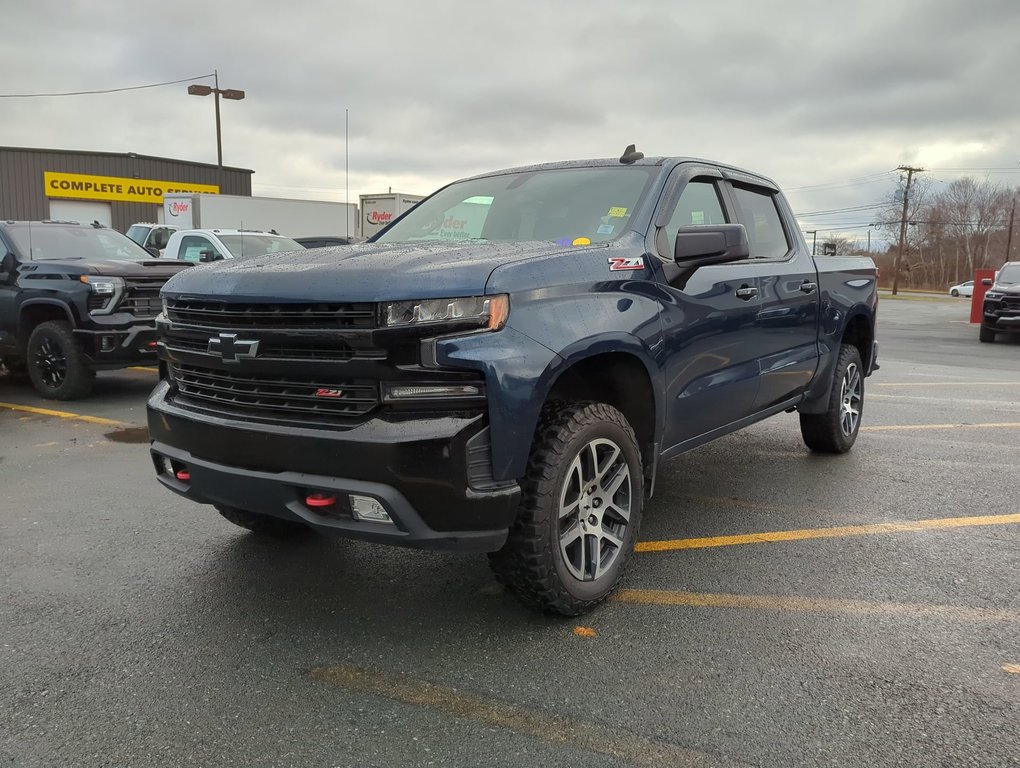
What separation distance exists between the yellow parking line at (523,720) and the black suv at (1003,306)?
58.8 feet

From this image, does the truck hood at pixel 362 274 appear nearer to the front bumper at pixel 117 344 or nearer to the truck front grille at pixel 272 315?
the truck front grille at pixel 272 315

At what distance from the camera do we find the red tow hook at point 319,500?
280 centimetres

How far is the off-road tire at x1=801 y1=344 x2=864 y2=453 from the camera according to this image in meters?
5.71

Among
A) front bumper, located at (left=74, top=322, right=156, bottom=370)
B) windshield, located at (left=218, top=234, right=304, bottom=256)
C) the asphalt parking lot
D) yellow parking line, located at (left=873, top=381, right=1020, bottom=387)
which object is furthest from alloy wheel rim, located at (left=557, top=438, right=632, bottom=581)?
windshield, located at (left=218, top=234, right=304, bottom=256)

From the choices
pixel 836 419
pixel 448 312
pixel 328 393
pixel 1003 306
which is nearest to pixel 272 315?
pixel 328 393

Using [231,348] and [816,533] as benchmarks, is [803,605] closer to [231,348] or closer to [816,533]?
[816,533]

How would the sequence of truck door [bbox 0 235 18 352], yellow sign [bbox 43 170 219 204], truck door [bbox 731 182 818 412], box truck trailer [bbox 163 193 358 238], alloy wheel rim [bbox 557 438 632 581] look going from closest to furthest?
alloy wheel rim [bbox 557 438 632 581]
truck door [bbox 731 182 818 412]
truck door [bbox 0 235 18 352]
box truck trailer [bbox 163 193 358 238]
yellow sign [bbox 43 170 219 204]

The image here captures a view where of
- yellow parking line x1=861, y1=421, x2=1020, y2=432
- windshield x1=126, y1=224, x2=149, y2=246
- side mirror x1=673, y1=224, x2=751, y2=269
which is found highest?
windshield x1=126, y1=224, x2=149, y2=246

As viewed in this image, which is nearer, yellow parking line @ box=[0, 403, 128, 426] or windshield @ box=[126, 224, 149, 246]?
yellow parking line @ box=[0, 403, 128, 426]

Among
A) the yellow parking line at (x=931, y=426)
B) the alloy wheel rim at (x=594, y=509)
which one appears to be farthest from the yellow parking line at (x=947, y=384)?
the alloy wheel rim at (x=594, y=509)

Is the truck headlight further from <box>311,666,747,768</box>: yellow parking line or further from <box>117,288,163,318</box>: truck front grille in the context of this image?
<box>117,288,163,318</box>: truck front grille

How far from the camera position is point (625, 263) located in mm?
3428

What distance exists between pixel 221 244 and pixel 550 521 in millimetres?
Result: 10530

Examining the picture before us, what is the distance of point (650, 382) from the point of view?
352 cm
